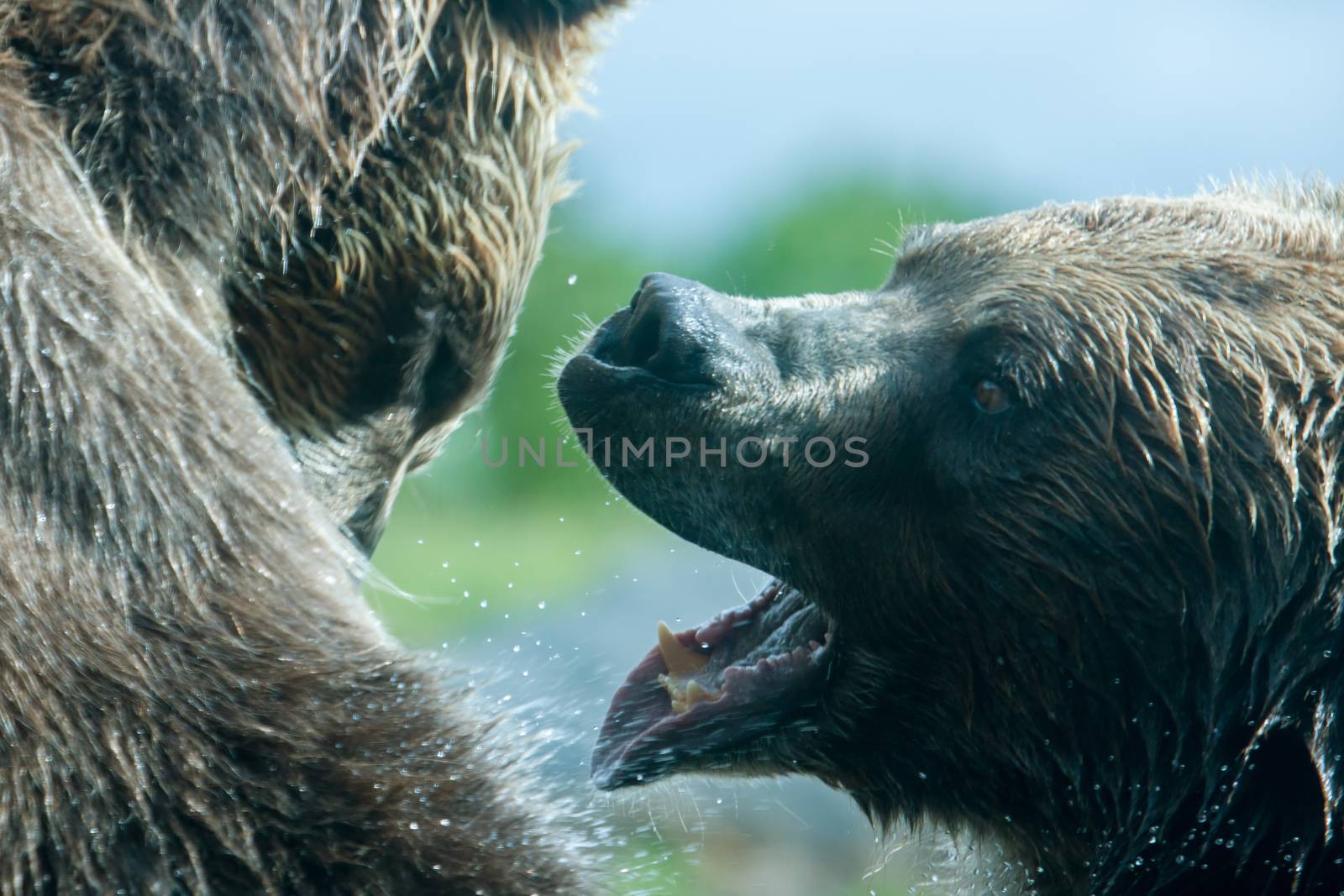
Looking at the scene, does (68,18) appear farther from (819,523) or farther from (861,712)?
(861,712)

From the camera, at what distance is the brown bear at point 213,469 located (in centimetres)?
236

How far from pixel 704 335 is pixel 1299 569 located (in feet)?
3.53

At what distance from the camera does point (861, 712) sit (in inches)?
113

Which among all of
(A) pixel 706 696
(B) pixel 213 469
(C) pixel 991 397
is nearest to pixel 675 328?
(C) pixel 991 397

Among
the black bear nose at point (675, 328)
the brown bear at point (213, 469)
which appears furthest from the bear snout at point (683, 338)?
the brown bear at point (213, 469)

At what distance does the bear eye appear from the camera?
267 centimetres

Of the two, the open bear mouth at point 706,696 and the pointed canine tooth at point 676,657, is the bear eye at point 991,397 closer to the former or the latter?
the open bear mouth at point 706,696

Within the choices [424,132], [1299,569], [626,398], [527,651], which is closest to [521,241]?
[424,132]

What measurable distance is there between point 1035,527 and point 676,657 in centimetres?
75

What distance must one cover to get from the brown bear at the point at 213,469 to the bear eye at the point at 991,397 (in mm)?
998

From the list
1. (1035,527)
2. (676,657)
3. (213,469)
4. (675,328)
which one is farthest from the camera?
(676,657)

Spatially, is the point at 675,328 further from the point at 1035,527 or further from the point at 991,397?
the point at 1035,527

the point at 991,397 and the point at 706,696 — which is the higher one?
the point at 991,397

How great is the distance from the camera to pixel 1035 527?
8.61ft
